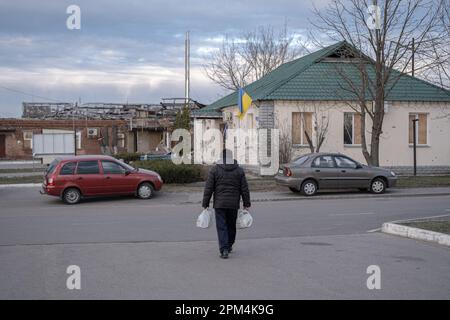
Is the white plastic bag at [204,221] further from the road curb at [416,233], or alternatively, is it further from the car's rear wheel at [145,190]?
the car's rear wheel at [145,190]

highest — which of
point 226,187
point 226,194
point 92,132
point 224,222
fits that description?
point 92,132

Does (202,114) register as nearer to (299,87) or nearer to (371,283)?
(299,87)

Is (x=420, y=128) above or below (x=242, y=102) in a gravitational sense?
below

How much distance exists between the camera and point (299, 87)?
28.8 metres

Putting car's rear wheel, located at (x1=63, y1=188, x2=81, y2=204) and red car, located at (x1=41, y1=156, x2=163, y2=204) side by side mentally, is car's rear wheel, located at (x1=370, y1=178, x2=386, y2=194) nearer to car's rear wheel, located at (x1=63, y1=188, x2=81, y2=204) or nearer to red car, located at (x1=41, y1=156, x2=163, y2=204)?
red car, located at (x1=41, y1=156, x2=163, y2=204)

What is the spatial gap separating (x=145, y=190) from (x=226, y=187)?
1131 centimetres

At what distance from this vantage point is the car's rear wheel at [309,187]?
2091 centimetres

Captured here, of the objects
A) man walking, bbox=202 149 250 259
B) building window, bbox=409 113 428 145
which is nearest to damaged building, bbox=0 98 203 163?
building window, bbox=409 113 428 145

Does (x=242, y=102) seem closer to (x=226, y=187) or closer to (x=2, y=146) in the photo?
(x=226, y=187)

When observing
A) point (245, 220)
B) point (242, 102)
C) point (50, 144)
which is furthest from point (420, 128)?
point (50, 144)

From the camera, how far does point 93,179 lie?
64.8ft

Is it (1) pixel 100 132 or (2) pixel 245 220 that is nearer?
(2) pixel 245 220

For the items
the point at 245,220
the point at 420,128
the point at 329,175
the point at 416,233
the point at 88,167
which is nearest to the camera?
the point at 245,220

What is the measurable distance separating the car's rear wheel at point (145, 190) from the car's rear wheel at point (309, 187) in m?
5.33
